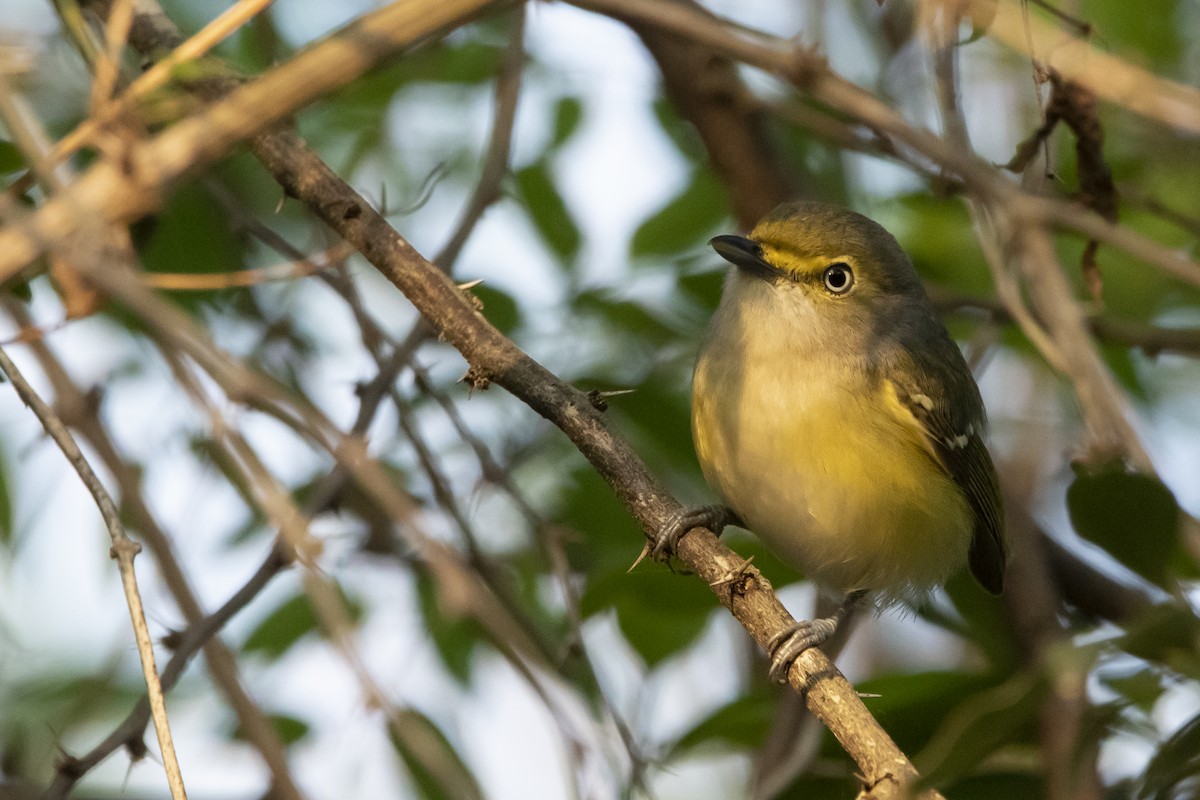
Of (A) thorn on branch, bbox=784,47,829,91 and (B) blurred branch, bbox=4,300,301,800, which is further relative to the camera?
(B) blurred branch, bbox=4,300,301,800

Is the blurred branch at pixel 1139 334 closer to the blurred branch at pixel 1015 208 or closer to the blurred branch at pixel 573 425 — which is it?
the blurred branch at pixel 1015 208

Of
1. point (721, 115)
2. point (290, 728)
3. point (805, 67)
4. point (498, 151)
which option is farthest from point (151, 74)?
point (721, 115)

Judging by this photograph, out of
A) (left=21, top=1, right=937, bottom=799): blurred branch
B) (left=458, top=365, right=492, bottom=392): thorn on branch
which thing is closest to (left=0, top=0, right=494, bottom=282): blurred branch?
(left=21, top=1, right=937, bottom=799): blurred branch

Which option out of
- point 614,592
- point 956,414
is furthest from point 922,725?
point 956,414

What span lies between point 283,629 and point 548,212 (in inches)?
66.8

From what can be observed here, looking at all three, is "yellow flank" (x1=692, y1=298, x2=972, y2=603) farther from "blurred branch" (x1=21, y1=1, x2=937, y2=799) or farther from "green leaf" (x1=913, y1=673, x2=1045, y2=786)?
"green leaf" (x1=913, y1=673, x2=1045, y2=786)

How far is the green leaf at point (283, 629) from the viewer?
4141 mm

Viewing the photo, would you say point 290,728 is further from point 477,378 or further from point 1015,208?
point 1015,208

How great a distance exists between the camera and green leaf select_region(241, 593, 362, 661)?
4141mm

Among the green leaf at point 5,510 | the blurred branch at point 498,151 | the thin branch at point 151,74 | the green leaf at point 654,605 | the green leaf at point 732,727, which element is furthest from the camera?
the green leaf at point 5,510

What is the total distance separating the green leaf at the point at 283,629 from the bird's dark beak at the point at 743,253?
1.72 m

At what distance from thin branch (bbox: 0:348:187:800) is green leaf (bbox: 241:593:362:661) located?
5.60 feet

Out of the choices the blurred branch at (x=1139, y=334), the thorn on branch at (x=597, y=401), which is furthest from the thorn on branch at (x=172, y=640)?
the blurred branch at (x=1139, y=334)

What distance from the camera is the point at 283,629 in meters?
4.15
